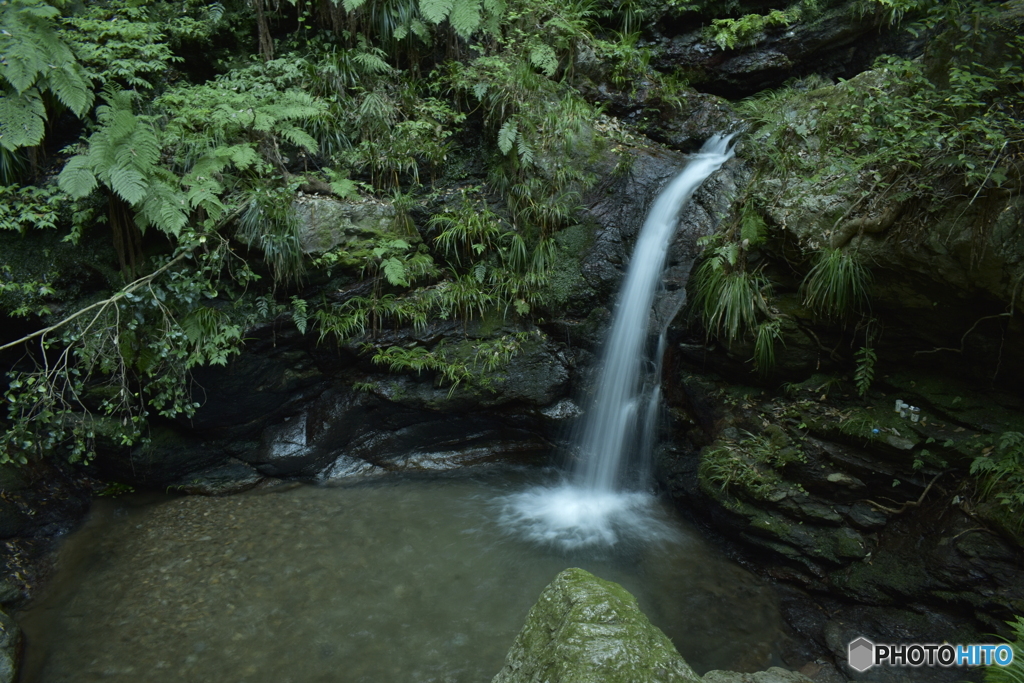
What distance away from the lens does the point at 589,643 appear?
89.8 inches

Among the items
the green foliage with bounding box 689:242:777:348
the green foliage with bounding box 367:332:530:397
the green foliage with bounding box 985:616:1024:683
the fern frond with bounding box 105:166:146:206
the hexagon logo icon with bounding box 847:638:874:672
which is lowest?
the hexagon logo icon with bounding box 847:638:874:672

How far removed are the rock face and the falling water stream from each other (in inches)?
45.9

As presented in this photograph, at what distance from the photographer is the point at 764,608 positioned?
406 centimetres

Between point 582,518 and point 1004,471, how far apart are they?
320cm

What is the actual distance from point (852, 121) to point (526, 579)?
5.37 metres

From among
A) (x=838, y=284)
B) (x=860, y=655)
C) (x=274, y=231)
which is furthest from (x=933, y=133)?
(x=274, y=231)

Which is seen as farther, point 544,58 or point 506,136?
point 544,58

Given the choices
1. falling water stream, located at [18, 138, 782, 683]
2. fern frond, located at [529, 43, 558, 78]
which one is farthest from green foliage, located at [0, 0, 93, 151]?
fern frond, located at [529, 43, 558, 78]

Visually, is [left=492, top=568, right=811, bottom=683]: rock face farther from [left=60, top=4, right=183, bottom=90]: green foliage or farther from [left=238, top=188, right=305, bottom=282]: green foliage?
[left=60, top=4, right=183, bottom=90]: green foliage

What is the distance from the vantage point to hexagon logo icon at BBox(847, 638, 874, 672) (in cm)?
353

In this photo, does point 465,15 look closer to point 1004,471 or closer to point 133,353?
point 133,353

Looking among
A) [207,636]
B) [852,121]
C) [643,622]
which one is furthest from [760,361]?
[207,636]

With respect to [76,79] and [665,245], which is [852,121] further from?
[76,79]

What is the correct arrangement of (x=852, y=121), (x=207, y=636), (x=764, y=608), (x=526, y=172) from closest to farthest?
(x=207, y=636) < (x=764, y=608) < (x=852, y=121) < (x=526, y=172)
